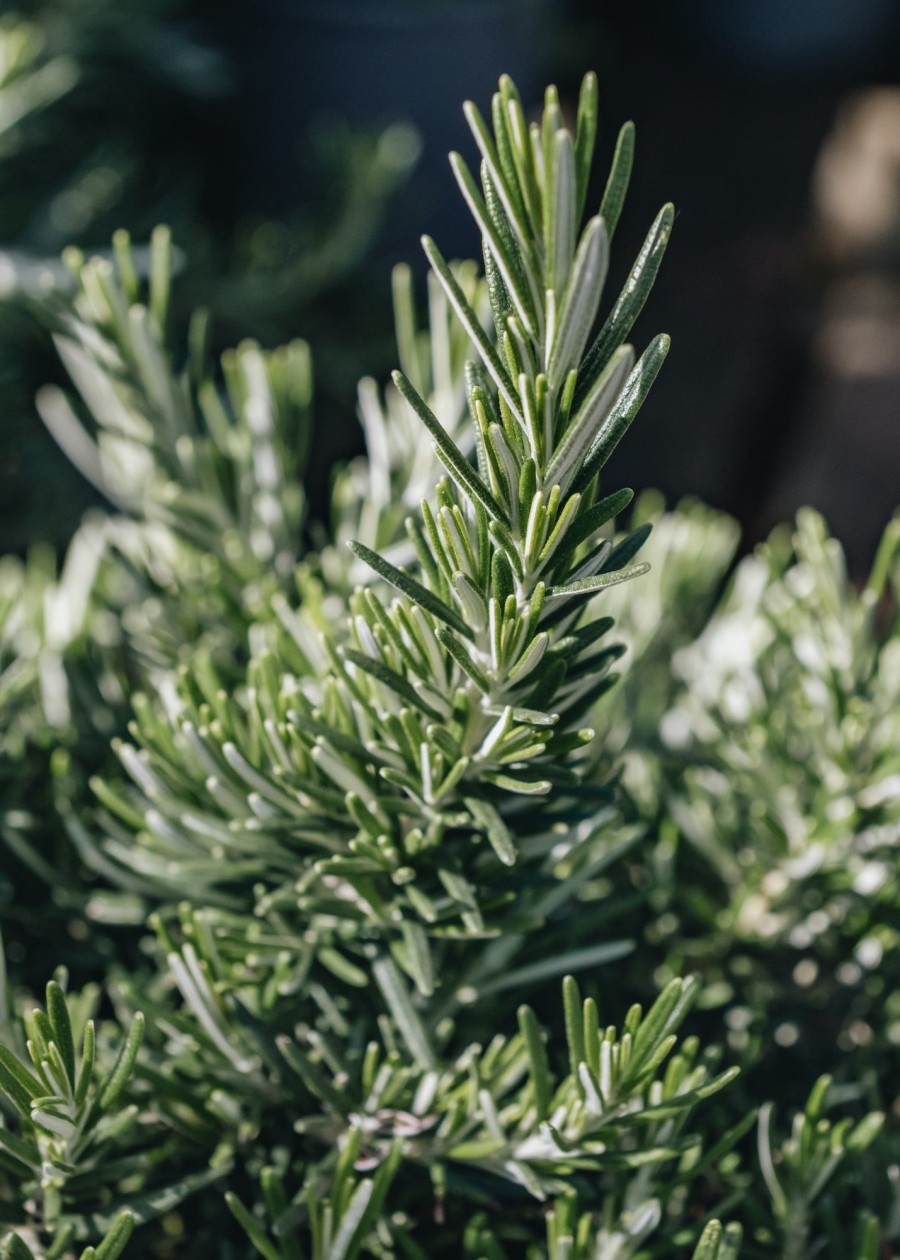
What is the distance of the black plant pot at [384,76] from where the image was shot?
48.4 inches

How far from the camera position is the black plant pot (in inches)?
48.4

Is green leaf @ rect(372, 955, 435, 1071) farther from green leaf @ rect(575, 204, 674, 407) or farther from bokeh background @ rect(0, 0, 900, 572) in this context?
bokeh background @ rect(0, 0, 900, 572)

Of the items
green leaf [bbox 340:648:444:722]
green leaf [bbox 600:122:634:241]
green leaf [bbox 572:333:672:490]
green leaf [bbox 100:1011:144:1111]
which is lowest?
green leaf [bbox 100:1011:144:1111]

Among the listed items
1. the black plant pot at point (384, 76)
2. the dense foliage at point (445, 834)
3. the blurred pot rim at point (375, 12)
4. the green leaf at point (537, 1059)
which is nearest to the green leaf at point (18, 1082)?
the dense foliage at point (445, 834)

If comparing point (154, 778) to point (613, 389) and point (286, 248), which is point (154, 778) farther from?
point (286, 248)

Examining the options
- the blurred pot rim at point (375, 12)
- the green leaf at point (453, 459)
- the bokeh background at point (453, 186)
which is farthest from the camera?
the blurred pot rim at point (375, 12)

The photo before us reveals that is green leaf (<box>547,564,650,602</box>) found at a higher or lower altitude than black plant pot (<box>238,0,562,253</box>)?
lower

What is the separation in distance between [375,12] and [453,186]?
18 centimetres

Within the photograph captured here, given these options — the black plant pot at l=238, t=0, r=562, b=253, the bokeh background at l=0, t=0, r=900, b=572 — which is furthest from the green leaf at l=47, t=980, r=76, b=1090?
the black plant pot at l=238, t=0, r=562, b=253

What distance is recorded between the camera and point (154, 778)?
338 mm

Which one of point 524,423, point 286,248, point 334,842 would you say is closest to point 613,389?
point 524,423

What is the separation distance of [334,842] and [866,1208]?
0.59 ft

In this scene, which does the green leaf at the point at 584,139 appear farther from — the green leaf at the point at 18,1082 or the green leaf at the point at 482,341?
the green leaf at the point at 18,1082

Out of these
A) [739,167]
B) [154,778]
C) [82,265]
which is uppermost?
[82,265]
